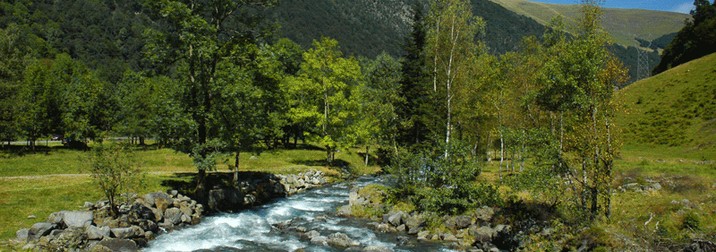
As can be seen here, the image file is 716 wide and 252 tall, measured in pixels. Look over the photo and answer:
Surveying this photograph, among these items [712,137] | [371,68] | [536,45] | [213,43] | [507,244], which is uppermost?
[371,68]

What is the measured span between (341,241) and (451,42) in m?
23.2

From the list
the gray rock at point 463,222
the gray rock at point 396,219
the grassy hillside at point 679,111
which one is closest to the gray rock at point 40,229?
the gray rock at point 396,219

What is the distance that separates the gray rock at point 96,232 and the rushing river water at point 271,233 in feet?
7.30

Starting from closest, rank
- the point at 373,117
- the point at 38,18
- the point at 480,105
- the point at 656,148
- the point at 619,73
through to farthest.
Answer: the point at 619,73 < the point at 480,105 < the point at 373,117 < the point at 656,148 < the point at 38,18

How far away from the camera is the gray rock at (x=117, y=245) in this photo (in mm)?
20003

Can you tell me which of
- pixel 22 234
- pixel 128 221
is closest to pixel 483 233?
pixel 128 221

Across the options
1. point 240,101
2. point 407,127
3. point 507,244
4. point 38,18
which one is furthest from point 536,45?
point 38,18

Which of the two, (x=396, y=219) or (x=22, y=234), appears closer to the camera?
(x=22, y=234)

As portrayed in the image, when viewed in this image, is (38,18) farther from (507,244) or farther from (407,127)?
(507,244)

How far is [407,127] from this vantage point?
162ft

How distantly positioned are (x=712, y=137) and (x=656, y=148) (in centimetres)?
855

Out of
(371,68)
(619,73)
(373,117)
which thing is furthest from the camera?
(371,68)

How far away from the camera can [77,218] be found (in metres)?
21.8

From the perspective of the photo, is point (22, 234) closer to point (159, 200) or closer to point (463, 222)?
point (159, 200)
